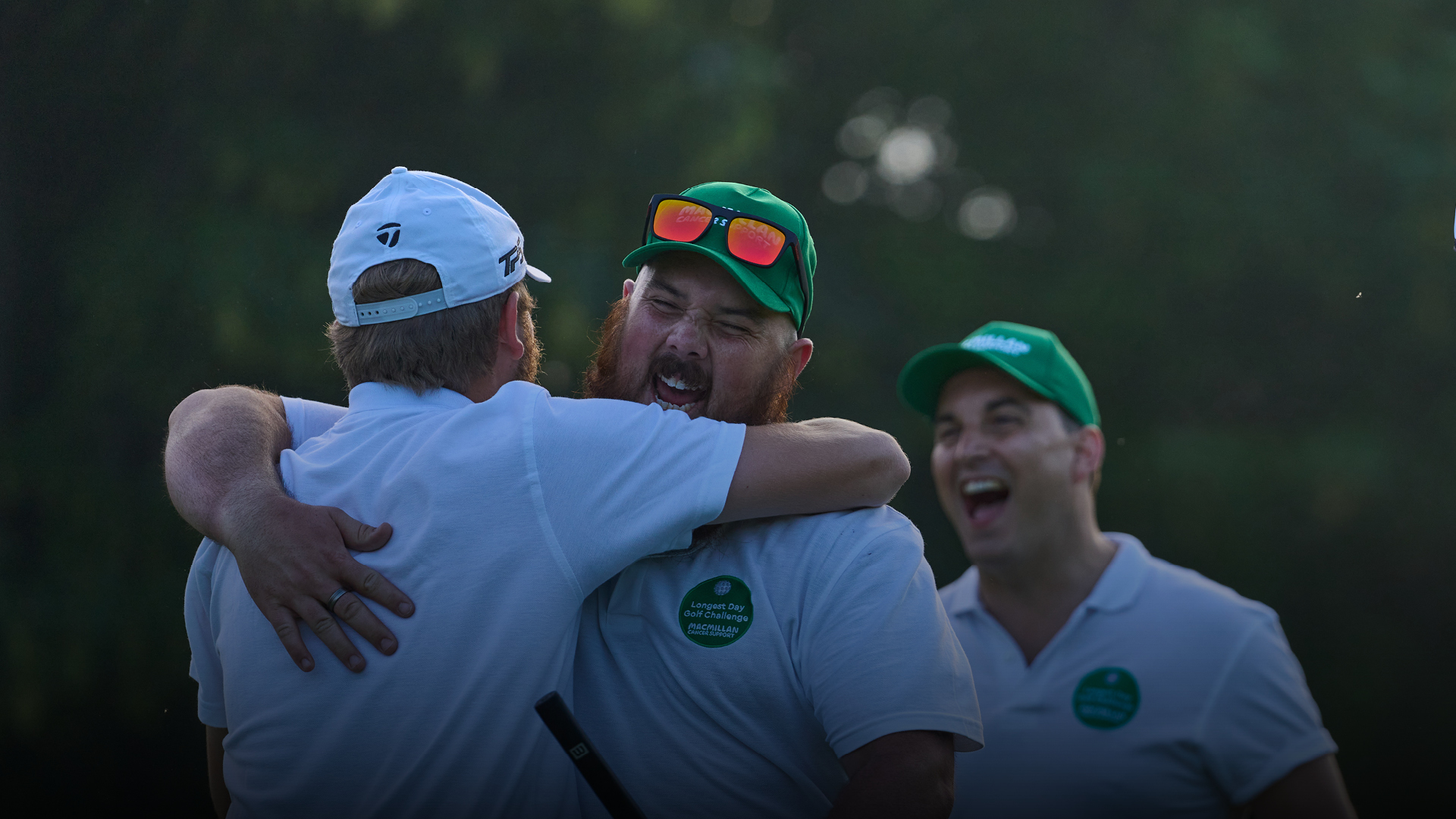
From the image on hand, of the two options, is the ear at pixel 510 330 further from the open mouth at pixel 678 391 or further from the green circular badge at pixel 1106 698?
the green circular badge at pixel 1106 698

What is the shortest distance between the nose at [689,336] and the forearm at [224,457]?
0.87 meters

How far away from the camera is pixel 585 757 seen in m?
1.89

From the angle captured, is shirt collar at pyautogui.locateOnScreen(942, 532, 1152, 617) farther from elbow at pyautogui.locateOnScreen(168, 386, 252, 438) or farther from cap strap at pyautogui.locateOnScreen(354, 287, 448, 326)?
elbow at pyautogui.locateOnScreen(168, 386, 252, 438)

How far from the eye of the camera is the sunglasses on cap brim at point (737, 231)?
106 inches

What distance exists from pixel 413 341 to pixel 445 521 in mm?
404

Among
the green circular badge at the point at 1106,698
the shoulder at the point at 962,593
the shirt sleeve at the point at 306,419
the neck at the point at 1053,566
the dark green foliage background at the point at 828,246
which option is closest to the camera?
the shirt sleeve at the point at 306,419

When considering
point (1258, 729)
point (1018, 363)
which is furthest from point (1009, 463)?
point (1258, 729)

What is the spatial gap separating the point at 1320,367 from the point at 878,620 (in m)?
10.4

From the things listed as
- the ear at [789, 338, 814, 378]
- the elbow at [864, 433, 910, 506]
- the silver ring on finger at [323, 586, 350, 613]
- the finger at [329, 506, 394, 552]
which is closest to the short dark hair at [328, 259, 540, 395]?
the finger at [329, 506, 394, 552]

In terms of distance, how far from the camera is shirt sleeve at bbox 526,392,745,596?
1890 mm

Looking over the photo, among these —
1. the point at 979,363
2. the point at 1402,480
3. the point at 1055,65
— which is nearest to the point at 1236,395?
the point at 1402,480

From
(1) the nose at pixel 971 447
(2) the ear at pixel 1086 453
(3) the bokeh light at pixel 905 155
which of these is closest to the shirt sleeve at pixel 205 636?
(1) the nose at pixel 971 447

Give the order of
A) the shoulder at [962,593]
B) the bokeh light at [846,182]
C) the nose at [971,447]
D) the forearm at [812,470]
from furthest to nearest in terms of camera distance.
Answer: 1. the bokeh light at [846,182]
2. the nose at [971,447]
3. the shoulder at [962,593]
4. the forearm at [812,470]

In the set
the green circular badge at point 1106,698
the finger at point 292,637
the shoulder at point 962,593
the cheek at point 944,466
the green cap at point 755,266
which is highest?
the green cap at point 755,266
